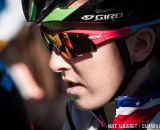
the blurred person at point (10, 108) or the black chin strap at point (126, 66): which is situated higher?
the black chin strap at point (126, 66)

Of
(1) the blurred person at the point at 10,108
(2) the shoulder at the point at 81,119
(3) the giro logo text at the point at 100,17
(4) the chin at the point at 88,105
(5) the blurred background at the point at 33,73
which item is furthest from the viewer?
(5) the blurred background at the point at 33,73

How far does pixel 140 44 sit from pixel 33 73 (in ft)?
6.63

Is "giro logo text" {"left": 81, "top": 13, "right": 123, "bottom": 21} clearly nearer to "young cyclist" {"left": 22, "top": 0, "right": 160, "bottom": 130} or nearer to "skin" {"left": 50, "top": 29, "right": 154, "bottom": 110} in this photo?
"young cyclist" {"left": 22, "top": 0, "right": 160, "bottom": 130}

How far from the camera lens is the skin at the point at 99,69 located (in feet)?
7.82

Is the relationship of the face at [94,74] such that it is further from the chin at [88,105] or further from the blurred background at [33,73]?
the blurred background at [33,73]

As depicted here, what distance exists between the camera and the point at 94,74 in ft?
7.86

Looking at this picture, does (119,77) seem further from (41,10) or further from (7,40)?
(7,40)

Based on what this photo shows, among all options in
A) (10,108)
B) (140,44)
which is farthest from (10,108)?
(140,44)

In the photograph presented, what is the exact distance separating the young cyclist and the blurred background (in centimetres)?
171

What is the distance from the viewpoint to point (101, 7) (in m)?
2.33

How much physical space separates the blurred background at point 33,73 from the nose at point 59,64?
170cm

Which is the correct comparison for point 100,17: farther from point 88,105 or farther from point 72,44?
point 88,105

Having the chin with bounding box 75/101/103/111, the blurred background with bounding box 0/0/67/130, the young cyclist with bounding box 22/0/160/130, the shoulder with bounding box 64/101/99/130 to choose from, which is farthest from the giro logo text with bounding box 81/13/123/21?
the blurred background with bounding box 0/0/67/130

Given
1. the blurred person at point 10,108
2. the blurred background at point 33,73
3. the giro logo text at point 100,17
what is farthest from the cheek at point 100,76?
the blurred background at point 33,73
